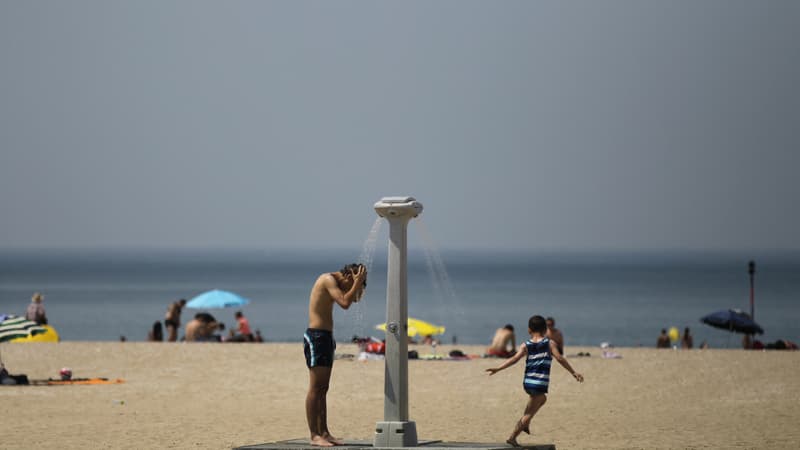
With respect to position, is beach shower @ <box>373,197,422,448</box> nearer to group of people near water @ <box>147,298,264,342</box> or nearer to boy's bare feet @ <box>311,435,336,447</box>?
boy's bare feet @ <box>311,435,336,447</box>

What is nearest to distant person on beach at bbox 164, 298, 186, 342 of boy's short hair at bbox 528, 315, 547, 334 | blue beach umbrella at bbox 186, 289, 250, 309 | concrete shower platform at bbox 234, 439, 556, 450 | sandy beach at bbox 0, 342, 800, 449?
sandy beach at bbox 0, 342, 800, 449

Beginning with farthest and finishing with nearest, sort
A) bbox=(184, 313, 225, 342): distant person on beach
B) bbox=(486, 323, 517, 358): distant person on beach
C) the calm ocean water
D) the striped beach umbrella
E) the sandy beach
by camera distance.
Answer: the calm ocean water, bbox=(184, 313, 225, 342): distant person on beach, bbox=(486, 323, 517, 358): distant person on beach, the striped beach umbrella, the sandy beach

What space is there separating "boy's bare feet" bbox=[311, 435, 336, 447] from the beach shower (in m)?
0.43

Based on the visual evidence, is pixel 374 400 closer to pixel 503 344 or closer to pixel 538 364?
pixel 538 364

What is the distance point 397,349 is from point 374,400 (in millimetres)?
7180

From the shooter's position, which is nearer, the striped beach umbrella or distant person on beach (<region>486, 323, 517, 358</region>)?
the striped beach umbrella

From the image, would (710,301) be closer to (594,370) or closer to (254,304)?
(254,304)

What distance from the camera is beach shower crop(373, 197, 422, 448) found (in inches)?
475

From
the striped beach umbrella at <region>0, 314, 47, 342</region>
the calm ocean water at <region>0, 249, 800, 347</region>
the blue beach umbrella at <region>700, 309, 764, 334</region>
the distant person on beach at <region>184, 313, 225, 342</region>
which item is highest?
the calm ocean water at <region>0, 249, 800, 347</region>

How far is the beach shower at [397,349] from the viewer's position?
39.6ft

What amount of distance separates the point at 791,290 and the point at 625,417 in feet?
442

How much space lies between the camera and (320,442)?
12305mm

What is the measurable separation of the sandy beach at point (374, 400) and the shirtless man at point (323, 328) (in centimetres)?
245

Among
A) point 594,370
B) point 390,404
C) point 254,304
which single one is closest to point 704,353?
point 594,370
